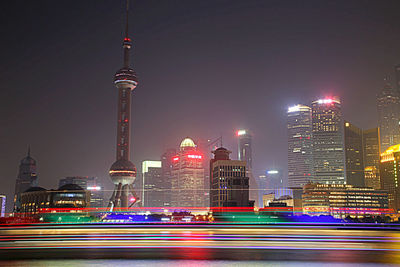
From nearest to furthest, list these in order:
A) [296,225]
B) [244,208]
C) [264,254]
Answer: [264,254], [296,225], [244,208]

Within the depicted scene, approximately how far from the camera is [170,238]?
2308cm

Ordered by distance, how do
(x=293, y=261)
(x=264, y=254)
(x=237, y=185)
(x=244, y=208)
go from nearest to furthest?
(x=293, y=261) → (x=264, y=254) → (x=244, y=208) → (x=237, y=185)

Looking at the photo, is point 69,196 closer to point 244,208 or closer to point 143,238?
point 244,208

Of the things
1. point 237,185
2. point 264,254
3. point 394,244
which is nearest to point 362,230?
point 394,244

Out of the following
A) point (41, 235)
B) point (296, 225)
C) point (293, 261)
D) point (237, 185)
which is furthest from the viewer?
point (237, 185)

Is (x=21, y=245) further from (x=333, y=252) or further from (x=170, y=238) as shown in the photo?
(x=333, y=252)

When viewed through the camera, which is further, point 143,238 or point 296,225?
point 296,225

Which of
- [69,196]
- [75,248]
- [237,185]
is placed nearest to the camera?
[75,248]

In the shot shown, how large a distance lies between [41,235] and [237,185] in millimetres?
113780

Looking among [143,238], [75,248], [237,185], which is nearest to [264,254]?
[143,238]

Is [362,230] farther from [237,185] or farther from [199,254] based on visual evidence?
[237,185]

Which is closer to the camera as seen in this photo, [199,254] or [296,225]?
[199,254]

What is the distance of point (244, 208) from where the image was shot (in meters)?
113

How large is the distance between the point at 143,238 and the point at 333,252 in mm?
10719
